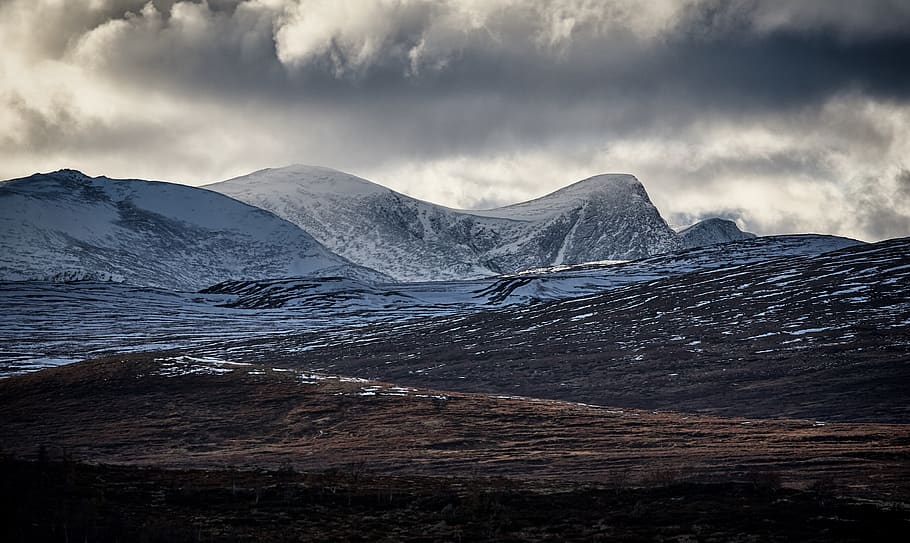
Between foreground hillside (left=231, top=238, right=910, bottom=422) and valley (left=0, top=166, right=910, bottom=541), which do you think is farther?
foreground hillside (left=231, top=238, right=910, bottom=422)

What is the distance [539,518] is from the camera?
94.7 feet

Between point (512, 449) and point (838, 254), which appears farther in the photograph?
point (838, 254)

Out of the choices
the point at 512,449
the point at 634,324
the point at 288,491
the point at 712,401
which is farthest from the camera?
the point at 634,324

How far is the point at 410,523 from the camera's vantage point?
29.1 meters

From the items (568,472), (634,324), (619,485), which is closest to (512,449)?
(568,472)

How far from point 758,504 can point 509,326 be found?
11868 centimetres

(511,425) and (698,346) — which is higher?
(698,346)

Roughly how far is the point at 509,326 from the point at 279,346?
126 ft

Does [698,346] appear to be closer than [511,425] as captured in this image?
No

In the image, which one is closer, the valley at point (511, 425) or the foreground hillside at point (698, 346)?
the valley at point (511, 425)

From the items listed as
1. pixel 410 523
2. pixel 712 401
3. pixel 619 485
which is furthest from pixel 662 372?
pixel 410 523

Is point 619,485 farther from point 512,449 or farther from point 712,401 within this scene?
point 712,401

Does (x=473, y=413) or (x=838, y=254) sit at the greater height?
(x=838, y=254)

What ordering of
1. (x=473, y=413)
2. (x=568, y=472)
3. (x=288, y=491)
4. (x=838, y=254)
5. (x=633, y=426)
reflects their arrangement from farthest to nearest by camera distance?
(x=838, y=254), (x=473, y=413), (x=633, y=426), (x=568, y=472), (x=288, y=491)
